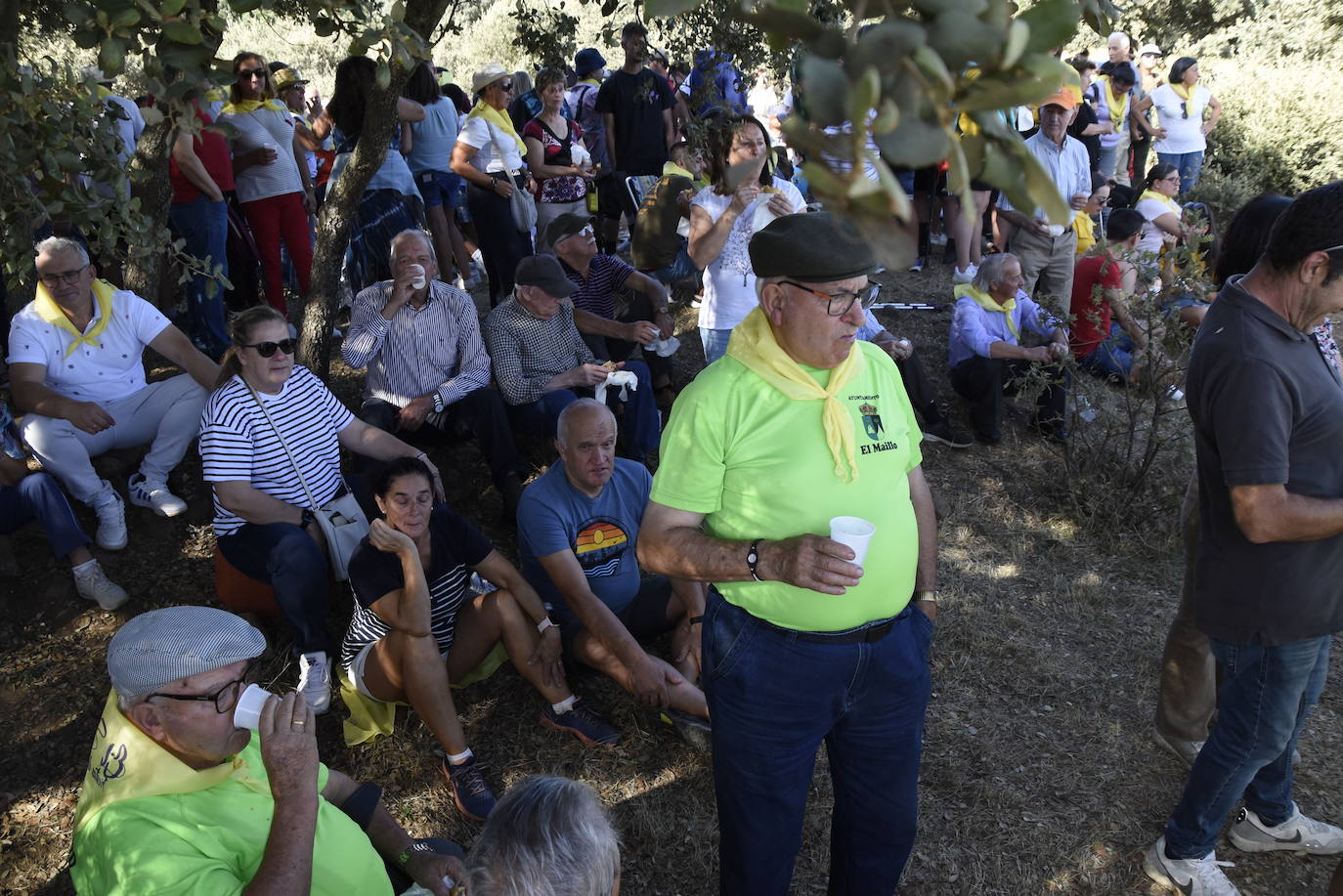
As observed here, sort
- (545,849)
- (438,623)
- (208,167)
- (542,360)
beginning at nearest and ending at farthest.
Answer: (545,849) → (438,623) → (542,360) → (208,167)

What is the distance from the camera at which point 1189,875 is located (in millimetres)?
2816

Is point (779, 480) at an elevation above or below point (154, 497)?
above

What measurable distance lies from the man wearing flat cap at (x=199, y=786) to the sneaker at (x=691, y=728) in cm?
135

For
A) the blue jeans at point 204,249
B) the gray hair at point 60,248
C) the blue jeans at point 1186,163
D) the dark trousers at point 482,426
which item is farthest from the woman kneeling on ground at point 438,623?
the blue jeans at point 1186,163

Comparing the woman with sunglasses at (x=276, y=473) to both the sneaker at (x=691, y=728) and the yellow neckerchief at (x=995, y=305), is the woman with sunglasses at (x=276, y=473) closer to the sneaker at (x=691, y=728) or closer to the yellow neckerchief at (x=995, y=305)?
the sneaker at (x=691, y=728)

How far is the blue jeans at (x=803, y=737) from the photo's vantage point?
2.12 metres

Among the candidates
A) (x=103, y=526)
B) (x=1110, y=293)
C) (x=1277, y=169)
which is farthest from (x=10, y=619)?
(x=1277, y=169)

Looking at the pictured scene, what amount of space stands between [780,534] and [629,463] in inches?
74.4

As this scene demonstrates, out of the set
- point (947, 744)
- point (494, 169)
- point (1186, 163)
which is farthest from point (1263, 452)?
point (1186, 163)

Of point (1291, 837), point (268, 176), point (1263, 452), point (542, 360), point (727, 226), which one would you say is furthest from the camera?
point (268, 176)

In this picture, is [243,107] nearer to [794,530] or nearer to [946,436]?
[946,436]

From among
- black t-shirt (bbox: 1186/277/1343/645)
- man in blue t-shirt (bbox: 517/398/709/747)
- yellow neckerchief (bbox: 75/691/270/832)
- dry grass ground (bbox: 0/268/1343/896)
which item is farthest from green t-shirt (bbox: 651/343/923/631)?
man in blue t-shirt (bbox: 517/398/709/747)

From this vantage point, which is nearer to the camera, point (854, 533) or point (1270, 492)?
point (854, 533)

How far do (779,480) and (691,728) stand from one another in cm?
166
